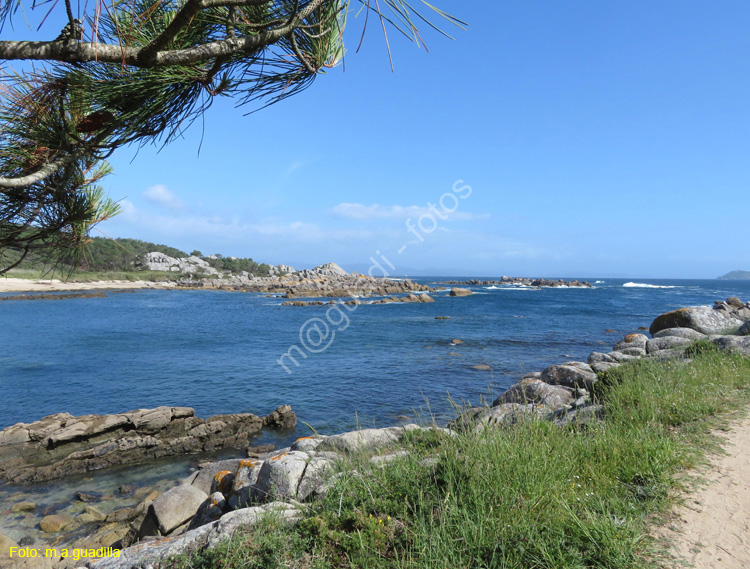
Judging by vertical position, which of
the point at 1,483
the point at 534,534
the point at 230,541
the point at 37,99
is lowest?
the point at 1,483

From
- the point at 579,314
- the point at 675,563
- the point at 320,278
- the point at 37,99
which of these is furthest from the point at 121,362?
the point at 320,278

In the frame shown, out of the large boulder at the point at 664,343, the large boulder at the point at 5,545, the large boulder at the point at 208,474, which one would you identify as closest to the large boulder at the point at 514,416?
the large boulder at the point at 208,474

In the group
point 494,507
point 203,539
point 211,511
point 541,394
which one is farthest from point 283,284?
point 494,507

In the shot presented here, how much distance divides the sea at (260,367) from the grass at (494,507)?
2.09 ft

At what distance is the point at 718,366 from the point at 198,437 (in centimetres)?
1196

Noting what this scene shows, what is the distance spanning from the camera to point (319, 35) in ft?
11.3

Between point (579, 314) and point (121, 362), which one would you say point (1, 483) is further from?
point (579, 314)

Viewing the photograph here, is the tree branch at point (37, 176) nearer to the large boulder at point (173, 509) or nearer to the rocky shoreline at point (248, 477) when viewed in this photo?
the rocky shoreline at point (248, 477)

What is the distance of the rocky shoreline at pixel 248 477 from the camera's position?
375 centimetres

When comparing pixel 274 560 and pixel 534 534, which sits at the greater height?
pixel 534 534

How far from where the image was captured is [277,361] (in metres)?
20.2

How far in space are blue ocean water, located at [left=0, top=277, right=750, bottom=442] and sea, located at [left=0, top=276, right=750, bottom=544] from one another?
80 millimetres

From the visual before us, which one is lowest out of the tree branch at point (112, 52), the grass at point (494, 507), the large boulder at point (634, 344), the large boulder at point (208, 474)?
the large boulder at point (208, 474)

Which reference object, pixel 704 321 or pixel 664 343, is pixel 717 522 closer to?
pixel 664 343
